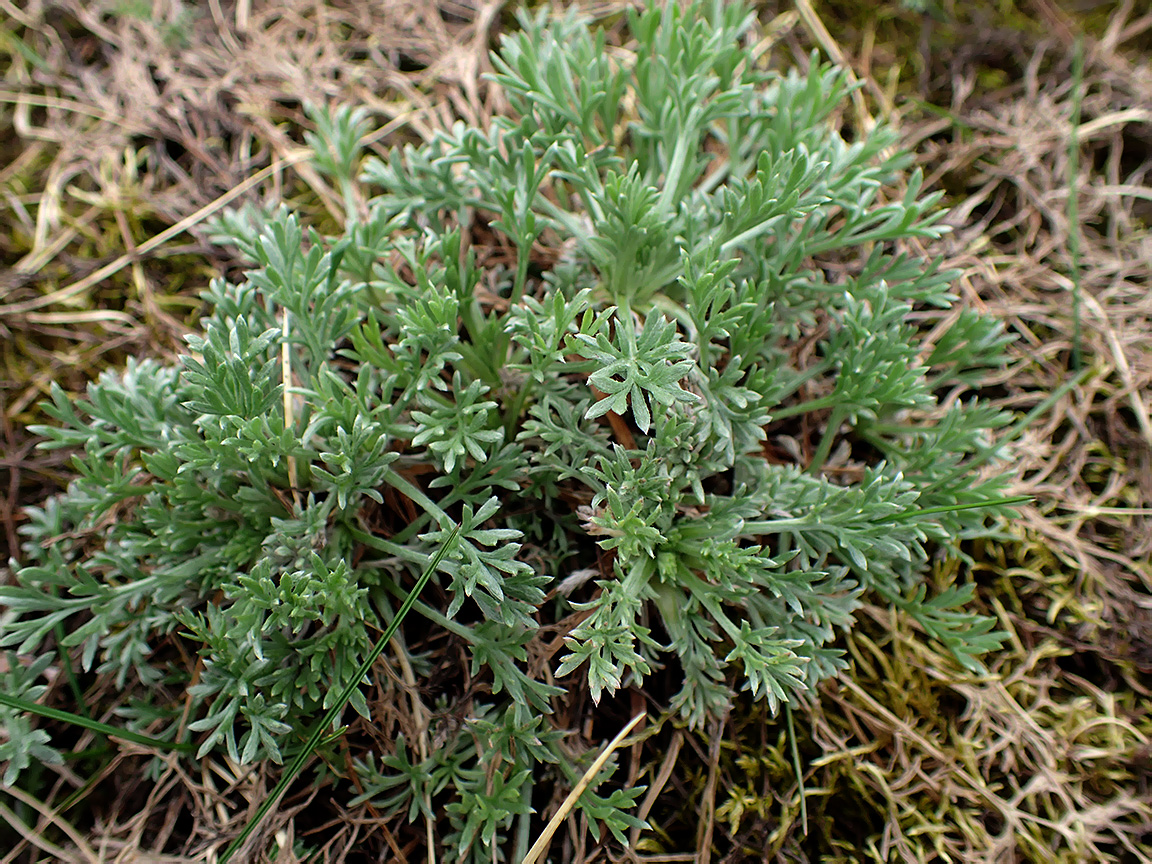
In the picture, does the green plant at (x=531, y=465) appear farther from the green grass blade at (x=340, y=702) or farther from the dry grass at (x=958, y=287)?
the dry grass at (x=958, y=287)

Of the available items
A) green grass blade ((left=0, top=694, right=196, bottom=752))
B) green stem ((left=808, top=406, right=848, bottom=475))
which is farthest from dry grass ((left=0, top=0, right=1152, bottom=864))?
green stem ((left=808, top=406, right=848, bottom=475))

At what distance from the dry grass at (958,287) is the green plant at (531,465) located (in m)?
0.22

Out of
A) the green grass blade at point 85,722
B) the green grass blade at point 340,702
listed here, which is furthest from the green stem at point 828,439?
the green grass blade at point 85,722

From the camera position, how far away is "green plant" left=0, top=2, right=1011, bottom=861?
2.03m

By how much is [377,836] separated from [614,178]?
6.57ft

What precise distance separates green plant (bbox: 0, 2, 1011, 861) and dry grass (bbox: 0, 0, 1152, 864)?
8.7 inches

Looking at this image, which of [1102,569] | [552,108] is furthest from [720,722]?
[552,108]

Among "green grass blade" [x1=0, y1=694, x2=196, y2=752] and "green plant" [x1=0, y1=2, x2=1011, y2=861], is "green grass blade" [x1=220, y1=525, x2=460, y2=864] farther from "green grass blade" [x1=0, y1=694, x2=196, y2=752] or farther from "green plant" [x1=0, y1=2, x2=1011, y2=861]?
"green grass blade" [x1=0, y1=694, x2=196, y2=752]

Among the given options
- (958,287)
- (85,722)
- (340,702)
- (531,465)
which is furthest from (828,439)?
(85,722)

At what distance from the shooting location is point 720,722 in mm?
2287

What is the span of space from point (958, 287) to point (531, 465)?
1887 millimetres

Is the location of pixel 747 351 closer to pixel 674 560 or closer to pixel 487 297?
pixel 674 560

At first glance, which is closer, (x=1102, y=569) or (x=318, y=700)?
(x=318, y=700)

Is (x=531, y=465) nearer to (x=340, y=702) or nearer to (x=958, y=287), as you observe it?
(x=340, y=702)
